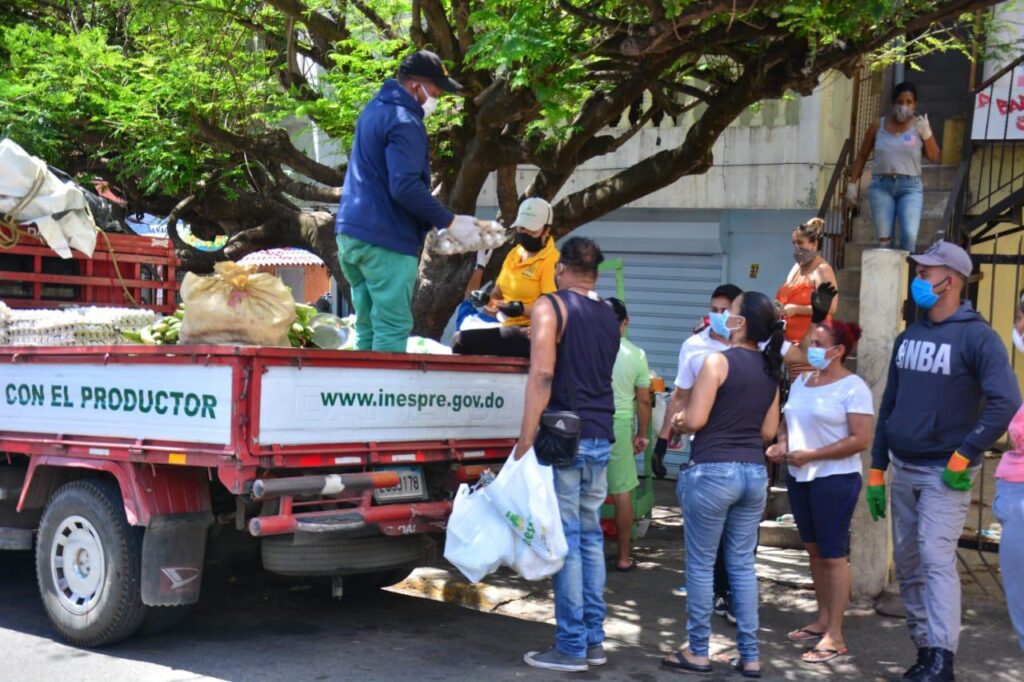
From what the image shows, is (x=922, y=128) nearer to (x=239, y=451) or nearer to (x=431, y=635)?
(x=431, y=635)

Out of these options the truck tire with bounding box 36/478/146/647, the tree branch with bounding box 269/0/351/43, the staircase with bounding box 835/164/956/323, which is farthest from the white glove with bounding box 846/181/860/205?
the truck tire with bounding box 36/478/146/647

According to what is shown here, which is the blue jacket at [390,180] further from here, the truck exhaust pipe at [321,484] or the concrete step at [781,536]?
the concrete step at [781,536]

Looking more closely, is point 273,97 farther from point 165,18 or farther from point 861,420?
point 861,420

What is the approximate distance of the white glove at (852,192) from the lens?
36.3 ft

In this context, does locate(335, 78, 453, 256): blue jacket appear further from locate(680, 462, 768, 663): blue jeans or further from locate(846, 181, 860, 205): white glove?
locate(846, 181, 860, 205): white glove

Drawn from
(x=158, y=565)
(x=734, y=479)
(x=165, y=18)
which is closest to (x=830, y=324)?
(x=734, y=479)

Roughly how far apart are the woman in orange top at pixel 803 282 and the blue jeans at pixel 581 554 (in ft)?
10.7

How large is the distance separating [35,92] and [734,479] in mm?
7770

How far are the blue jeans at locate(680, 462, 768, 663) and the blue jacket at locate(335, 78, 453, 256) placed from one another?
77.9 inches

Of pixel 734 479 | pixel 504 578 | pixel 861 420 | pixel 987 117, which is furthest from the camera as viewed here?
pixel 987 117

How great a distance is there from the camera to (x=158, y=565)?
5848 millimetres

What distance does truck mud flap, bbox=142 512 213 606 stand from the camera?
5852mm

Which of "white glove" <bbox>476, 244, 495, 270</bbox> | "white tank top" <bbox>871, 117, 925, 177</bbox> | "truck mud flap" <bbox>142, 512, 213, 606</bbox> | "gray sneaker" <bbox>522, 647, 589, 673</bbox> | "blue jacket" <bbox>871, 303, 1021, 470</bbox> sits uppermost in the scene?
"white tank top" <bbox>871, 117, 925, 177</bbox>

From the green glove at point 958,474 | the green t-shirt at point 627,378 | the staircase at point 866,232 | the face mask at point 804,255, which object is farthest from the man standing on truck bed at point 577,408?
the staircase at point 866,232
